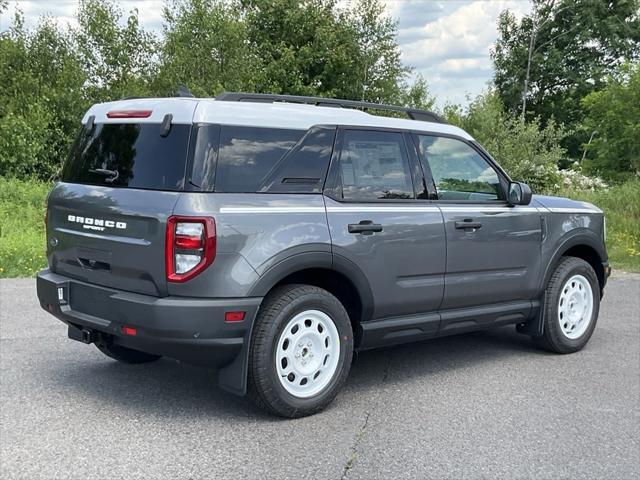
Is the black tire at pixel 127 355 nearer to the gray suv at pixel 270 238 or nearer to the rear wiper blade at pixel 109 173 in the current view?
the gray suv at pixel 270 238

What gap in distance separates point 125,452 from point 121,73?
22887 mm

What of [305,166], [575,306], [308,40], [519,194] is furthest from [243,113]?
[308,40]

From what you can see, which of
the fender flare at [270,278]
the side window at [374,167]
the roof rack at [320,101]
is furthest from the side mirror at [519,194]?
the fender flare at [270,278]

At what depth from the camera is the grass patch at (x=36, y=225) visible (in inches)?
429

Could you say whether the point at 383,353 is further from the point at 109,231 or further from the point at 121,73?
the point at 121,73

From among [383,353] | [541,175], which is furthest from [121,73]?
[383,353]

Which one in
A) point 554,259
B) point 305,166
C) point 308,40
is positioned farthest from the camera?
point 308,40

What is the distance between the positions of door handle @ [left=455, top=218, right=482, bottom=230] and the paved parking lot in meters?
1.14

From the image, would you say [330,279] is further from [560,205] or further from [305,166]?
[560,205]

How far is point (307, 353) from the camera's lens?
463 centimetres

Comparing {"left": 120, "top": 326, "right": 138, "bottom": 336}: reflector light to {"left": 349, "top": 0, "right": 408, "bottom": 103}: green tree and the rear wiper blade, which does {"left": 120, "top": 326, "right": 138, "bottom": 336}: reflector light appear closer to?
the rear wiper blade

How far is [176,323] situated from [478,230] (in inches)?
98.6

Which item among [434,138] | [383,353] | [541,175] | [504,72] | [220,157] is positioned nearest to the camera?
[220,157]

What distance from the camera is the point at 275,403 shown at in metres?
4.42
